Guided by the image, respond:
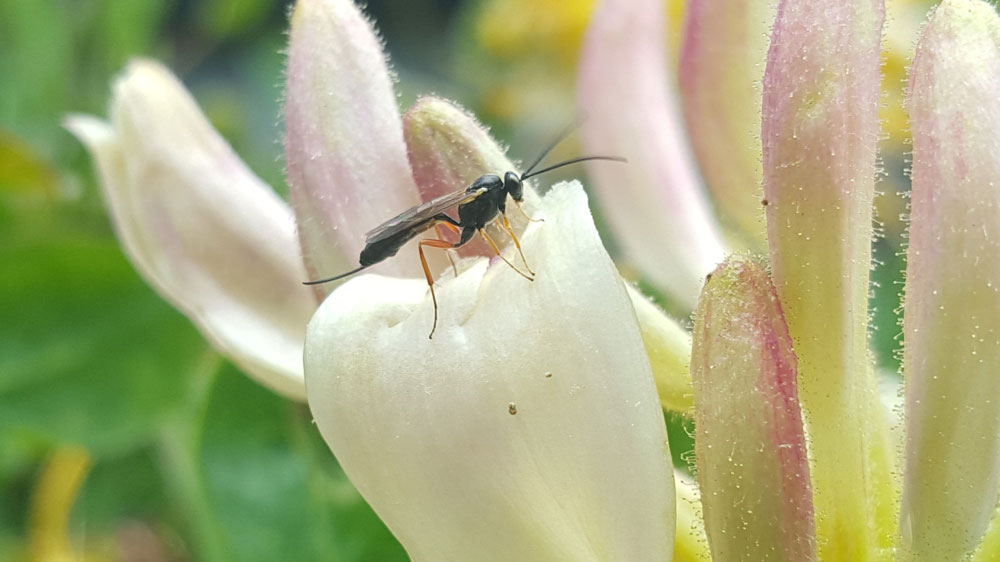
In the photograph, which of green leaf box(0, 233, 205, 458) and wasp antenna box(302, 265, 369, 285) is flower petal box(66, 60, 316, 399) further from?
green leaf box(0, 233, 205, 458)

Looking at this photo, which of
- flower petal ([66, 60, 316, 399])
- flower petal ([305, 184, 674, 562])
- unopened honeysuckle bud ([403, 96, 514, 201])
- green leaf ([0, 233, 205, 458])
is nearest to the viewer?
flower petal ([305, 184, 674, 562])

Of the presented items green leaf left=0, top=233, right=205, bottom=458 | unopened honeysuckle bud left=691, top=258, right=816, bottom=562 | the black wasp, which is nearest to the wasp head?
the black wasp

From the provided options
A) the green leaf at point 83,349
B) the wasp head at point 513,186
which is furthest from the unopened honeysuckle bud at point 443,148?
the green leaf at point 83,349

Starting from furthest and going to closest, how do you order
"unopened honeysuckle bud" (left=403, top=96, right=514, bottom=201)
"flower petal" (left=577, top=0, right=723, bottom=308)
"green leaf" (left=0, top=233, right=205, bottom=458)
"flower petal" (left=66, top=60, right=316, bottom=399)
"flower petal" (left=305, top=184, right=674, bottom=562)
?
"green leaf" (left=0, top=233, right=205, bottom=458)
"flower petal" (left=577, top=0, right=723, bottom=308)
"flower petal" (left=66, top=60, right=316, bottom=399)
"unopened honeysuckle bud" (left=403, top=96, right=514, bottom=201)
"flower petal" (left=305, top=184, right=674, bottom=562)

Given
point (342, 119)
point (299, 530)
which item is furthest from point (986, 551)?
point (299, 530)

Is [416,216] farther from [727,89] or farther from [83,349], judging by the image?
[83,349]
